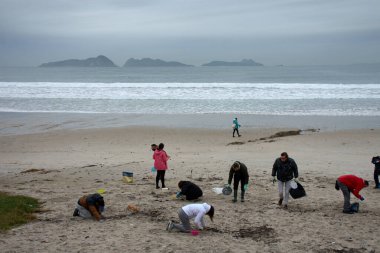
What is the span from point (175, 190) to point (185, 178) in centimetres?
165

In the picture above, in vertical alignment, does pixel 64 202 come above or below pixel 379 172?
below

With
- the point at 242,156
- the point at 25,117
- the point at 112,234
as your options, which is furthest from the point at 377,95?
the point at 112,234

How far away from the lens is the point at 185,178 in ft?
46.8

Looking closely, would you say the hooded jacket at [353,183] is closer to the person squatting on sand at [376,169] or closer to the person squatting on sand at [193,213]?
the person squatting on sand at [376,169]

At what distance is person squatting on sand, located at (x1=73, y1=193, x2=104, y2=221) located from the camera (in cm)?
960

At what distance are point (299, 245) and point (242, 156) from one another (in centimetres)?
998

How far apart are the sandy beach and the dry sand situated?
28mm

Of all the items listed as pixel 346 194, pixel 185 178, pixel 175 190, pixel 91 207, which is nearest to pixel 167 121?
pixel 185 178

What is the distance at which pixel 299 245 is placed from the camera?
8.16 m

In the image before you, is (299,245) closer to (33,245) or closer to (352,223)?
(352,223)

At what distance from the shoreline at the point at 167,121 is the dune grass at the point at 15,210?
49.2ft

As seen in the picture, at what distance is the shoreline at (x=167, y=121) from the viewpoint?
2662 cm

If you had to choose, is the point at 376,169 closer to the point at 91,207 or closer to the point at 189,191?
the point at 189,191

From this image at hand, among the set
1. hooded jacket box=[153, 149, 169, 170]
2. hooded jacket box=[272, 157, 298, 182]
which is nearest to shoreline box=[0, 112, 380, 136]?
hooded jacket box=[153, 149, 169, 170]
